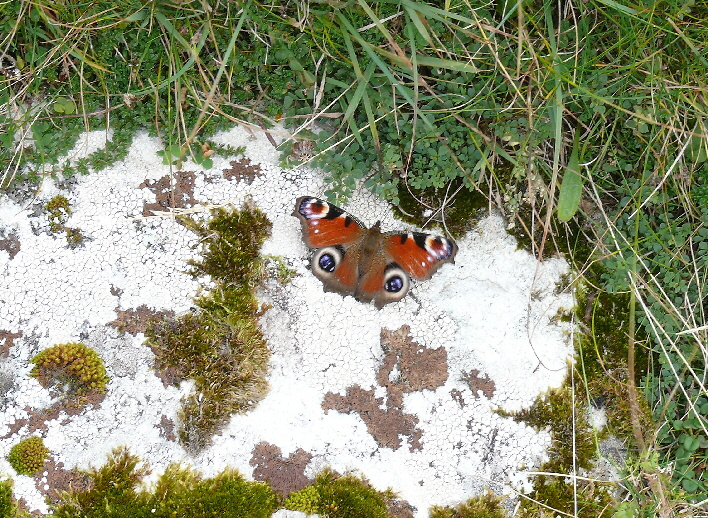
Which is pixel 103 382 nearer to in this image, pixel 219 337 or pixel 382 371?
pixel 219 337

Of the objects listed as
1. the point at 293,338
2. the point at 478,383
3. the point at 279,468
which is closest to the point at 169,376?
the point at 293,338

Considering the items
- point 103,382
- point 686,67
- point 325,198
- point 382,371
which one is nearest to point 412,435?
point 382,371

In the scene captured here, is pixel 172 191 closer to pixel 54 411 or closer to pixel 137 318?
pixel 137 318

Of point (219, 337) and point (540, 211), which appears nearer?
point (219, 337)

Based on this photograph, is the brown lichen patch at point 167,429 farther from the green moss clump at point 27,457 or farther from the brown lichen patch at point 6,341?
the brown lichen patch at point 6,341

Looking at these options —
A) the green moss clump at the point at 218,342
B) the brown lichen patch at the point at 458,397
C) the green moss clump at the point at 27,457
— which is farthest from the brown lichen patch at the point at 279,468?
the green moss clump at the point at 27,457

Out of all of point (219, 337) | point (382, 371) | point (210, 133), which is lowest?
point (382, 371)
